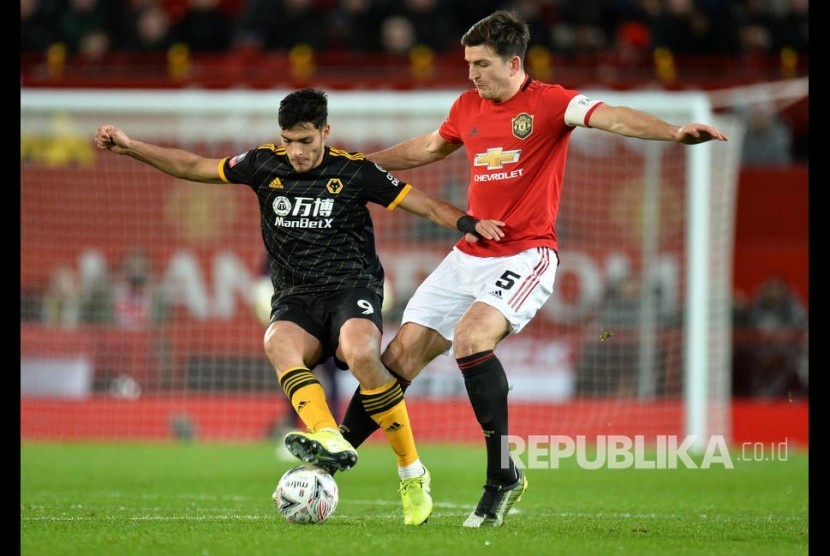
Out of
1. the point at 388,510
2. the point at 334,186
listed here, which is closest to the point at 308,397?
the point at 334,186

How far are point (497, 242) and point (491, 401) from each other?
0.87m

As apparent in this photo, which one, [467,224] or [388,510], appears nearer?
[467,224]

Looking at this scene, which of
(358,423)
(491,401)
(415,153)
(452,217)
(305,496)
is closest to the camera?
(305,496)

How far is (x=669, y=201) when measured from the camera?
14.9 m

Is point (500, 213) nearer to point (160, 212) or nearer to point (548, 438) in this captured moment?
point (548, 438)

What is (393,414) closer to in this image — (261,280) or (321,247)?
(321,247)

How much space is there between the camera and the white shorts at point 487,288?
6359 millimetres

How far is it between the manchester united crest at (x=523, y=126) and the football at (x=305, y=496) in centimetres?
202

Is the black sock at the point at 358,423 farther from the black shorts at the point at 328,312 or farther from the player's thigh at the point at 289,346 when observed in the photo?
the player's thigh at the point at 289,346

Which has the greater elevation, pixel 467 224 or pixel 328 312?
pixel 467 224

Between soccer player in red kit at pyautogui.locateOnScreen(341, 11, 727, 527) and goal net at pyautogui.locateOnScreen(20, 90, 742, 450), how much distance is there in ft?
18.3

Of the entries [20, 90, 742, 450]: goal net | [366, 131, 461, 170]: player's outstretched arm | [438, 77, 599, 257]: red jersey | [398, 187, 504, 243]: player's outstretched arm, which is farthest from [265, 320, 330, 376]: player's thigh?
[20, 90, 742, 450]: goal net

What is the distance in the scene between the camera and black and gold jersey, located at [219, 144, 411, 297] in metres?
6.59

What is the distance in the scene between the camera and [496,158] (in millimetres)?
6582
